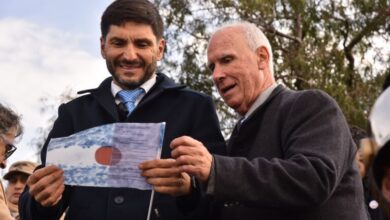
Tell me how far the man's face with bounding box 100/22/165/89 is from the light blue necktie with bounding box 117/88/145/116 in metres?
0.02

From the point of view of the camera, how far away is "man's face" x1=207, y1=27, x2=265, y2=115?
3.50 meters

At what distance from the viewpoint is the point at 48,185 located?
3.02 m

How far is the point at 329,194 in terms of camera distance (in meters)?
2.93

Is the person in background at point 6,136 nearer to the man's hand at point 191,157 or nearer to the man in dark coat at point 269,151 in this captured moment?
the man in dark coat at point 269,151

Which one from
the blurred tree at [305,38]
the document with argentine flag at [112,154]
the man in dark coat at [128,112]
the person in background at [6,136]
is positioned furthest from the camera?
the blurred tree at [305,38]

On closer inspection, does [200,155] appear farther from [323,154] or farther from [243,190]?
[323,154]

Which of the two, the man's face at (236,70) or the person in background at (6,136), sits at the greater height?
the man's face at (236,70)

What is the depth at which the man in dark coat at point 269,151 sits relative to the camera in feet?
9.37

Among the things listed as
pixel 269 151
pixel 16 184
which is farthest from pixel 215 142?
pixel 16 184

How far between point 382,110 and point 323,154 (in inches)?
48.9

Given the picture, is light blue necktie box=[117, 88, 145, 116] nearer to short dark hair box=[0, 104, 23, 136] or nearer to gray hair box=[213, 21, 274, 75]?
gray hair box=[213, 21, 274, 75]

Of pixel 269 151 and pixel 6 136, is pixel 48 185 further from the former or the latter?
pixel 6 136

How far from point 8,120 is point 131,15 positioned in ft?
3.79

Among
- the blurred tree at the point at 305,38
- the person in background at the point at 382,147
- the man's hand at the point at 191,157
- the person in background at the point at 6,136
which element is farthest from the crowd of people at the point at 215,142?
the blurred tree at the point at 305,38
